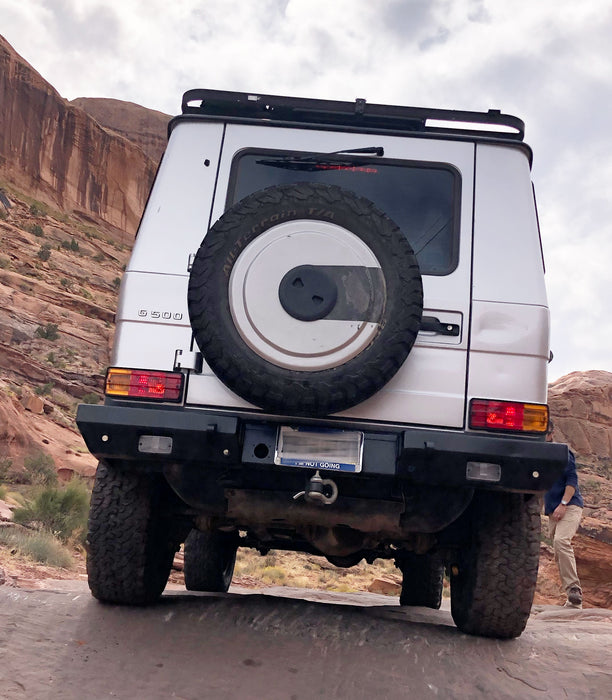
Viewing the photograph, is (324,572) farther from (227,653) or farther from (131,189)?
(131,189)

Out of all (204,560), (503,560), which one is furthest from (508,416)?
(204,560)

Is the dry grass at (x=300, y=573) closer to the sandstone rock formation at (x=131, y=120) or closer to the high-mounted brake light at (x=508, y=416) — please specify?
the high-mounted brake light at (x=508, y=416)

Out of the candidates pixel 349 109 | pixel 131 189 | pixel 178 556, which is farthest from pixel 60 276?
pixel 349 109

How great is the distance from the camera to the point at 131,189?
5000cm

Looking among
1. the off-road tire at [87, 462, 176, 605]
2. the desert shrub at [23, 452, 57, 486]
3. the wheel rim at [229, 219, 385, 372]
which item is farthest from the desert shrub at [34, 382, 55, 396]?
the wheel rim at [229, 219, 385, 372]

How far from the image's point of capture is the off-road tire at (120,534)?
370 cm

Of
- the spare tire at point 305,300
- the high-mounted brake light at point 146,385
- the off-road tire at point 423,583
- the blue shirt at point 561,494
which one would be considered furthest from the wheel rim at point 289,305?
the blue shirt at point 561,494

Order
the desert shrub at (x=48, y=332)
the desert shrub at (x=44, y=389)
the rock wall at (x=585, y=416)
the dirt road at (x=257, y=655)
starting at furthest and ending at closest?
the rock wall at (x=585, y=416) → the desert shrub at (x=48, y=332) → the desert shrub at (x=44, y=389) → the dirt road at (x=257, y=655)

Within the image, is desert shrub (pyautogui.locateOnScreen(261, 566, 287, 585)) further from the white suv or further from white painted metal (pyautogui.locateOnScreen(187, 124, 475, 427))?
white painted metal (pyautogui.locateOnScreen(187, 124, 475, 427))

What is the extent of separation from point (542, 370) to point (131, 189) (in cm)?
4977

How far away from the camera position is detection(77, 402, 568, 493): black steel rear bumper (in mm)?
3254

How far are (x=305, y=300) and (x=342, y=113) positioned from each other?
144cm

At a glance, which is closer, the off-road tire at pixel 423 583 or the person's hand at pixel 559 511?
the off-road tire at pixel 423 583

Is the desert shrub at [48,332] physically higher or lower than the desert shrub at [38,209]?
lower
